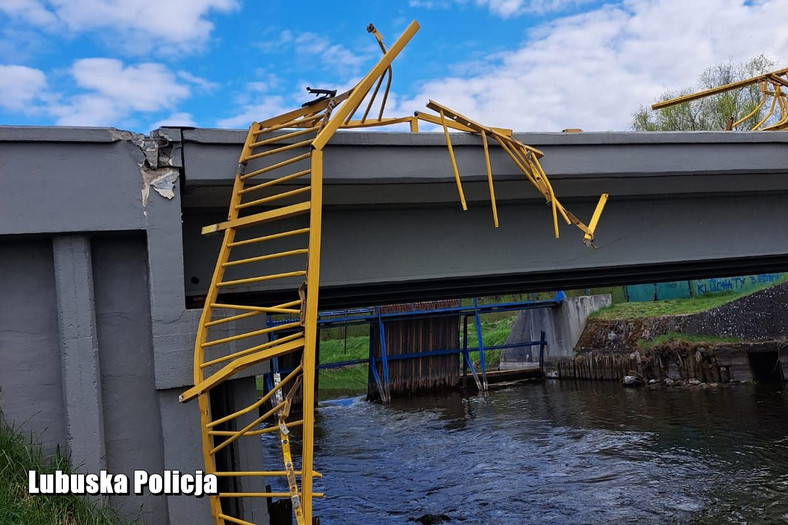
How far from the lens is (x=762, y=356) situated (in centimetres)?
2108

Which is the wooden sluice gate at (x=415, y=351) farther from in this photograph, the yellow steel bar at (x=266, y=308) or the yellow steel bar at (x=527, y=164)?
the yellow steel bar at (x=266, y=308)

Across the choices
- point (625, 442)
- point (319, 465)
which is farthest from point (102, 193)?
point (625, 442)

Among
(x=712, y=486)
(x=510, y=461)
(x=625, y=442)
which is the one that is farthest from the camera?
(x=625, y=442)

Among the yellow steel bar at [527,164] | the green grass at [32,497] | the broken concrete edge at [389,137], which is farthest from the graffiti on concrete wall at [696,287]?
the green grass at [32,497]

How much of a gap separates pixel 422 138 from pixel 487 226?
146cm

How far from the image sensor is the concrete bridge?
530 centimetres

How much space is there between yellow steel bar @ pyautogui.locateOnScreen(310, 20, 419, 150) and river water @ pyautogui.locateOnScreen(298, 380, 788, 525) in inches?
268

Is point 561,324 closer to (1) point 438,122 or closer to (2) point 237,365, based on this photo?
(1) point 438,122

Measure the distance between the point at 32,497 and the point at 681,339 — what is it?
22551 mm

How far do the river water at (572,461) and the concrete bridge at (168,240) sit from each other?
482 centimetres

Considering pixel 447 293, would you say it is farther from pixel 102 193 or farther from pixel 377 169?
pixel 102 193

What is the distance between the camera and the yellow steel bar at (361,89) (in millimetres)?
5574

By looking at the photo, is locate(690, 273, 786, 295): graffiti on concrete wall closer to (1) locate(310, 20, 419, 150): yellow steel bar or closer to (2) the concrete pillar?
(1) locate(310, 20, 419, 150): yellow steel bar
